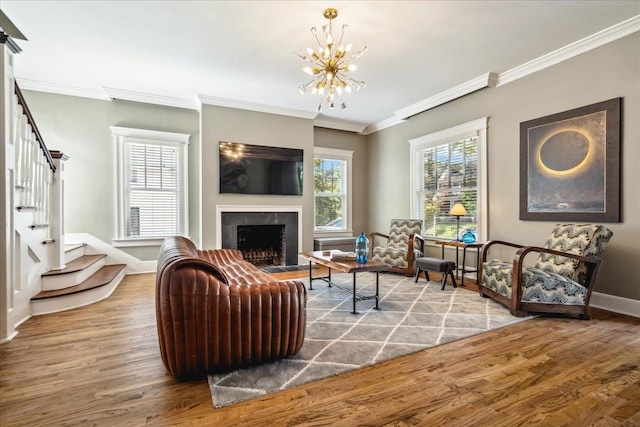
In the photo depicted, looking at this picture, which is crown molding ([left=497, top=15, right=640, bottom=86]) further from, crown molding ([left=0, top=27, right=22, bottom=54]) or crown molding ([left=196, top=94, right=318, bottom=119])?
crown molding ([left=0, top=27, right=22, bottom=54])

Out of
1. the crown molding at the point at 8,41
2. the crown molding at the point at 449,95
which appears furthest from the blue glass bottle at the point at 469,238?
the crown molding at the point at 8,41

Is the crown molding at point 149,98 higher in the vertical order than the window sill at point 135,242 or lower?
higher

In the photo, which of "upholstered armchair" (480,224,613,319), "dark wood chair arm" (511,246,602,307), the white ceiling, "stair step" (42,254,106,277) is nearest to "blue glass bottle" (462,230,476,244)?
"upholstered armchair" (480,224,613,319)

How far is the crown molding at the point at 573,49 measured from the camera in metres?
3.15

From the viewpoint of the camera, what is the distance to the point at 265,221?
5.70 metres

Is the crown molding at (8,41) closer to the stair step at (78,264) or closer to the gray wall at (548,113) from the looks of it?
the stair step at (78,264)

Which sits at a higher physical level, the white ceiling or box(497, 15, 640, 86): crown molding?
the white ceiling

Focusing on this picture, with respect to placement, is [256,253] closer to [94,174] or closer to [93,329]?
[94,174]

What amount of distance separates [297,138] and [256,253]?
2.37 metres

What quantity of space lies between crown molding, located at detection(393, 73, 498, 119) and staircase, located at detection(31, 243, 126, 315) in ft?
18.1

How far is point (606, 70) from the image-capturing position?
3.37 meters

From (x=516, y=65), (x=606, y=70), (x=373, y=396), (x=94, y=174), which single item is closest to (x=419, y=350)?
(x=373, y=396)

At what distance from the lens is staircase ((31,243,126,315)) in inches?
126

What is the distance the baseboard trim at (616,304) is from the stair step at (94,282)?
5.77m
